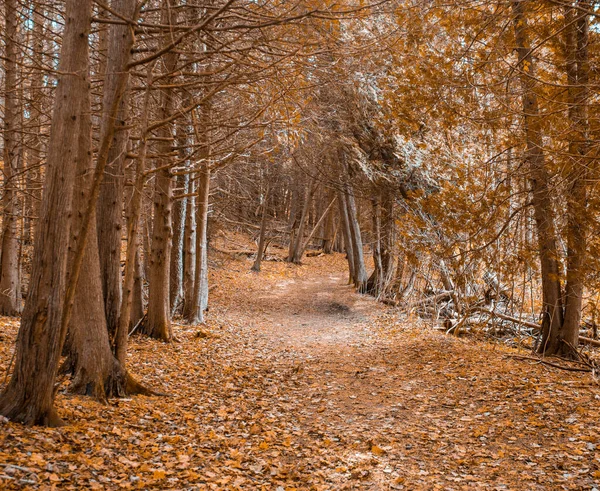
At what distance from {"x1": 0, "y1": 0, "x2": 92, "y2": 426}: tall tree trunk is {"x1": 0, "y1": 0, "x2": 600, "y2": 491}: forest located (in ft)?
0.06

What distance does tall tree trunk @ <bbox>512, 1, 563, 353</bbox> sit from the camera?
7488 millimetres

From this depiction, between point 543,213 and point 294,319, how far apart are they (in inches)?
312

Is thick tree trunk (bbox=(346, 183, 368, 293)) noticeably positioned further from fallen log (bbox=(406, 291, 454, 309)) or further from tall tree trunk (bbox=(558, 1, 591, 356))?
tall tree trunk (bbox=(558, 1, 591, 356))

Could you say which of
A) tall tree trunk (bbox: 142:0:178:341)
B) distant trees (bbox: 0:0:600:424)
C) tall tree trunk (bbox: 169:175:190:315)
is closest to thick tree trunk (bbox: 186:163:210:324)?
distant trees (bbox: 0:0:600:424)

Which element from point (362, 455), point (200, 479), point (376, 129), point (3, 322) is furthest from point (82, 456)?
point (376, 129)

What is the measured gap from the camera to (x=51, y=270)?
4.55 metres

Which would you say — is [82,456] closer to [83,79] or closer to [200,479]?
[200,479]

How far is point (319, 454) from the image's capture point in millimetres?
5168

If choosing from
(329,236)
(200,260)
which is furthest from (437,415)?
(329,236)

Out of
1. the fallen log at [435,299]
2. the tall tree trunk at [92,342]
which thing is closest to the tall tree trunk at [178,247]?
the tall tree trunk at [92,342]

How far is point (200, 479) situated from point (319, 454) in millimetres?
1354

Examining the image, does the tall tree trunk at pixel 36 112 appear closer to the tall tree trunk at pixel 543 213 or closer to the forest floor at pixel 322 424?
the forest floor at pixel 322 424

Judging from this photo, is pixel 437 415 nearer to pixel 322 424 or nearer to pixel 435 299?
pixel 322 424

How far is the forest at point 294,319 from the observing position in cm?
459
